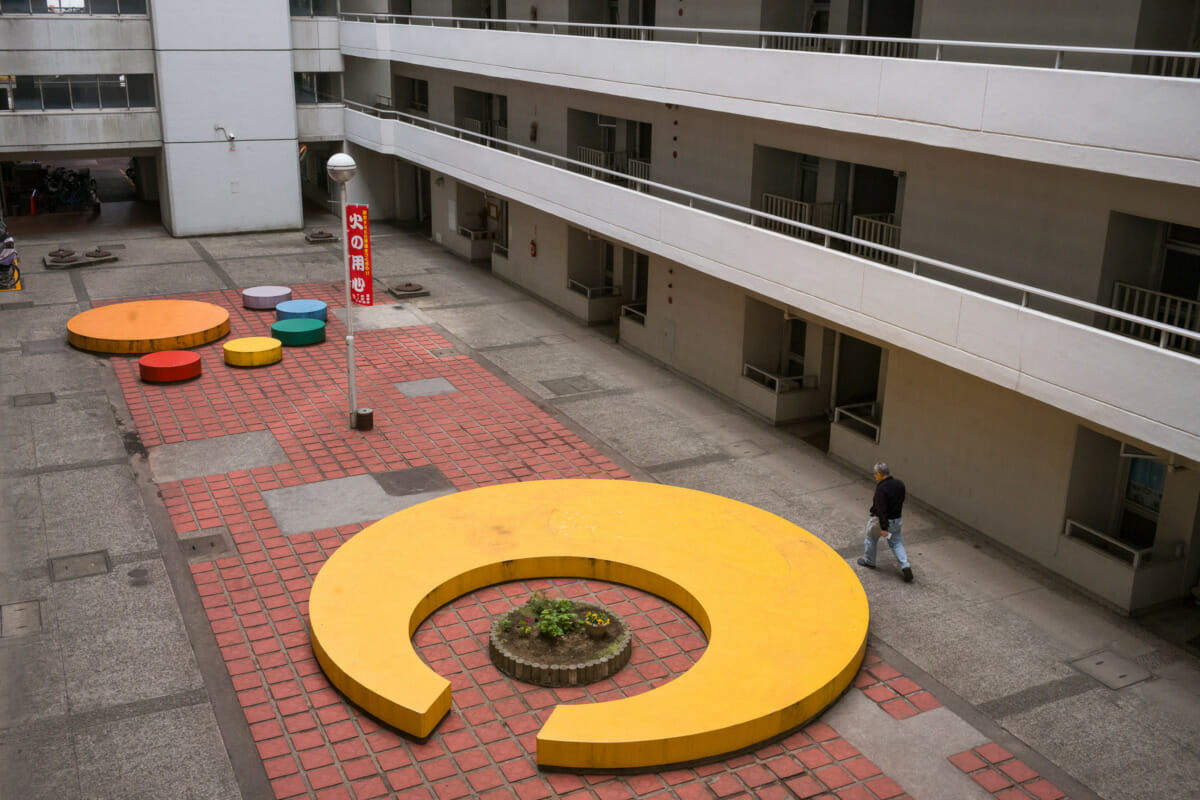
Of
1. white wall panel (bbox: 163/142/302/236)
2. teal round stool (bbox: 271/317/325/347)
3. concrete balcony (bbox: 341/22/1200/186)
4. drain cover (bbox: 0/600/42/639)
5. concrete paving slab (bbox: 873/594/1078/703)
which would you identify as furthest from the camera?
white wall panel (bbox: 163/142/302/236)

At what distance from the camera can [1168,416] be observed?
1261 cm

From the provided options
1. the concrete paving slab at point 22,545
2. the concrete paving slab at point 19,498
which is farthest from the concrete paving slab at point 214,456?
the concrete paving slab at point 22,545

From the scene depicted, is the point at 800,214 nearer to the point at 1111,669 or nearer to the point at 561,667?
the point at 1111,669

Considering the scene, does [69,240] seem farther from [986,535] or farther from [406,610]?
[986,535]

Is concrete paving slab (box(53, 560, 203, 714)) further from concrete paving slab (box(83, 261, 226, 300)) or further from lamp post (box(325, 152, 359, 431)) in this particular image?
concrete paving slab (box(83, 261, 226, 300))

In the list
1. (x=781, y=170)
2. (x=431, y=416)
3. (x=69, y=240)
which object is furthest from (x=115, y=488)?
(x=69, y=240)

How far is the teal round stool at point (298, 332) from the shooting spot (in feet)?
84.0

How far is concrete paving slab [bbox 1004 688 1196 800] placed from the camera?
1153 centimetres

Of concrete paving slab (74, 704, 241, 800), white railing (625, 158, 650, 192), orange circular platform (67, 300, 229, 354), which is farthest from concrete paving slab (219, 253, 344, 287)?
concrete paving slab (74, 704, 241, 800)

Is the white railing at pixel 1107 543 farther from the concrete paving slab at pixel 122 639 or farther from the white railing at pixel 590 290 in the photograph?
the white railing at pixel 590 290

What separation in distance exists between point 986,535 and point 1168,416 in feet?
16.9

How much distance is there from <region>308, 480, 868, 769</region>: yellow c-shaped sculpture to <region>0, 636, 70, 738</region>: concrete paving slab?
3001mm

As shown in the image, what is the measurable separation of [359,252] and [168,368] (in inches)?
208

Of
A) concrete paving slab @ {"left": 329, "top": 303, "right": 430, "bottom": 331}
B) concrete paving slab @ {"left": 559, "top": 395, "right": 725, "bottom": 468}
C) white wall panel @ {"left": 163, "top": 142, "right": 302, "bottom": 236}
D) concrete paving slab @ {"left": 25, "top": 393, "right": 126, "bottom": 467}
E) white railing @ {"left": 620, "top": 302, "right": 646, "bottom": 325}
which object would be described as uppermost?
white wall panel @ {"left": 163, "top": 142, "right": 302, "bottom": 236}
